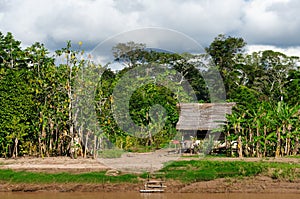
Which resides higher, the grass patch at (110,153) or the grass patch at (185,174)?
the grass patch at (110,153)

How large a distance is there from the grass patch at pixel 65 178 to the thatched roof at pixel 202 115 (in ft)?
18.4

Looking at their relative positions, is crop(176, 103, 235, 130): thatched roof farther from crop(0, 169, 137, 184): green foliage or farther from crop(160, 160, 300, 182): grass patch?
crop(0, 169, 137, 184): green foliage

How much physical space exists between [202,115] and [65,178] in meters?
7.45

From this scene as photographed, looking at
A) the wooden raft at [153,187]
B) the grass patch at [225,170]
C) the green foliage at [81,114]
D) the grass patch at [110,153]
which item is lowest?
→ the wooden raft at [153,187]

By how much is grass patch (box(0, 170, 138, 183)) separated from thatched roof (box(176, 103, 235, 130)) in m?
5.61

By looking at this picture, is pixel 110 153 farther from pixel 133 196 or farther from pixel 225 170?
pixel 225 170

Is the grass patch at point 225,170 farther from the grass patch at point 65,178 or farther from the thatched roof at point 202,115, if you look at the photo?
the thatched roof at point 202,115

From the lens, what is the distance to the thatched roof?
18.9m

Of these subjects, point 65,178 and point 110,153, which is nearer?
point 65,178

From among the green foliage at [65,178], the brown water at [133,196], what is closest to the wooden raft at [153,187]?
the brown water at [133,196]

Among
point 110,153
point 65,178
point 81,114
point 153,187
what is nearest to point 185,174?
point 153,187

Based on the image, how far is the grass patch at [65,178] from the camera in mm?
13555

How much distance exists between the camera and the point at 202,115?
1958 cm

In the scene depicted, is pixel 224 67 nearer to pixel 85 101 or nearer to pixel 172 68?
pixel 172 68
